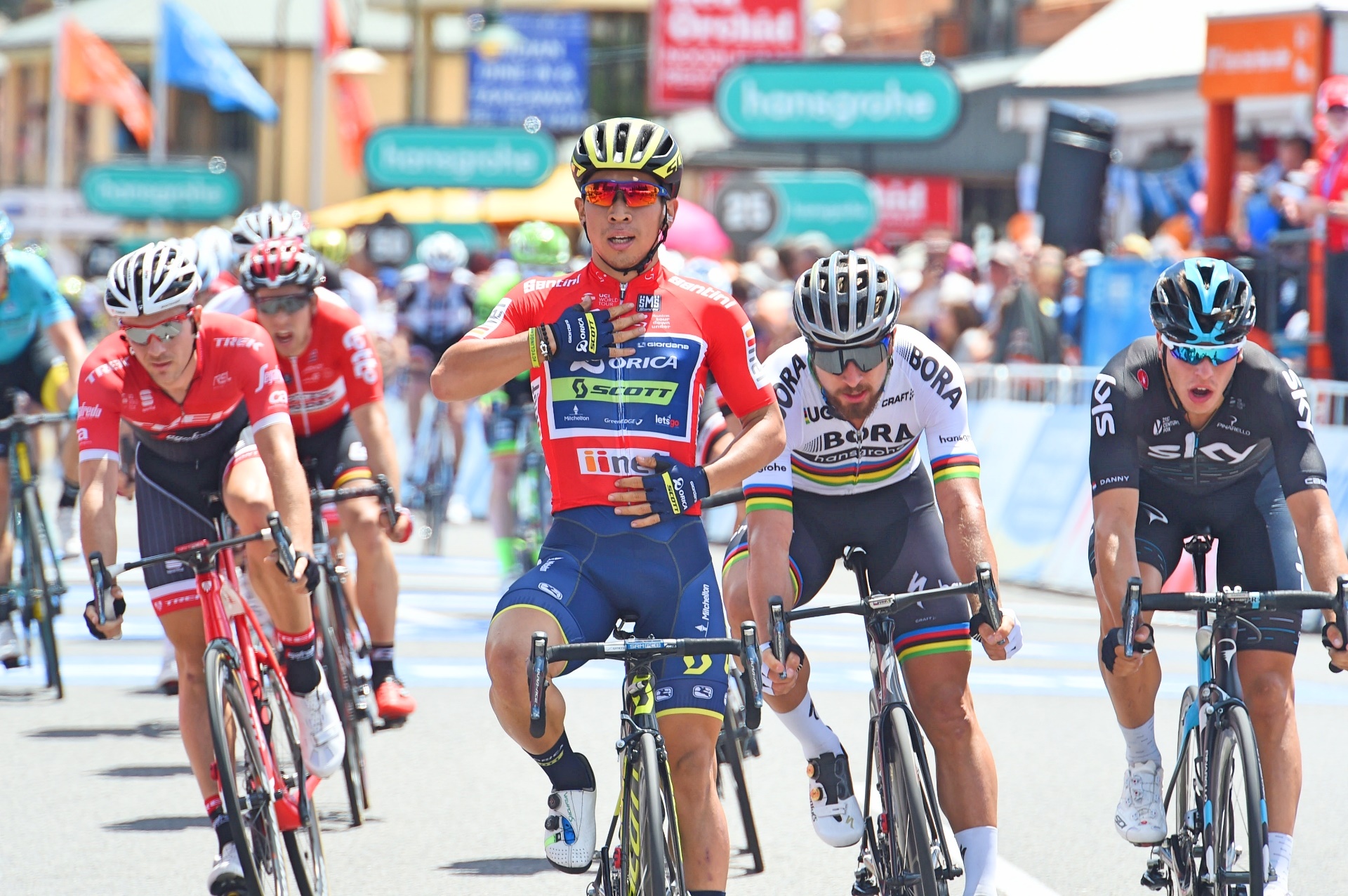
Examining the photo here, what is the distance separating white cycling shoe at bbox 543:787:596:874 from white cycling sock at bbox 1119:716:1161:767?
74.4 inches

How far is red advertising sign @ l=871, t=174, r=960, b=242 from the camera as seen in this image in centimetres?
2370

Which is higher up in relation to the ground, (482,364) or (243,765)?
(482,364)

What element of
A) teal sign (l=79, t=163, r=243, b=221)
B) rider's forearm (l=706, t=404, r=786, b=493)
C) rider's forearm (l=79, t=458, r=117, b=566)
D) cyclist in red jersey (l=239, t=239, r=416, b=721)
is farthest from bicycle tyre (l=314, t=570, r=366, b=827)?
teal sign (l=79, t=163, r=243, b=221)

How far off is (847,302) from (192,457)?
259 centimetres

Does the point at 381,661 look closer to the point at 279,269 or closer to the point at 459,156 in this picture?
the point at 279,269

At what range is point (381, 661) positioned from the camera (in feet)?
27.4

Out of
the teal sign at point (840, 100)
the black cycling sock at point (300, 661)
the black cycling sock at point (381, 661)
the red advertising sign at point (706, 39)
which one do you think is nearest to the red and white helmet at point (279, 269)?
the black cycling sock at point (381, 661)

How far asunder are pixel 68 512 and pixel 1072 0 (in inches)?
942

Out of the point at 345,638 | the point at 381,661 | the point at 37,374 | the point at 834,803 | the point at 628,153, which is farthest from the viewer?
the point at 37,374

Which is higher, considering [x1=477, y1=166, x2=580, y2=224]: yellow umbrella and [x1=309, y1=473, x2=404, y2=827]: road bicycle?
[x1=477, y1=166, x2=580, y2=224]: yellow umbrella

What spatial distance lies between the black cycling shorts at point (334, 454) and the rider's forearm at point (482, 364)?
10.3ft

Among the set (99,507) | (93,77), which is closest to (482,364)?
(99,507)

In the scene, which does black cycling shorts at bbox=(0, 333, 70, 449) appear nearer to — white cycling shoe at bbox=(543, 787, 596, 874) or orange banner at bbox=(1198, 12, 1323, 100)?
white cycling shoe at bbox=(543, 787, 596, 874)

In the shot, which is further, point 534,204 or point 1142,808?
point 534,204
